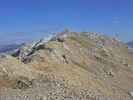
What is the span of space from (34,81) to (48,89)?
2.20 meters

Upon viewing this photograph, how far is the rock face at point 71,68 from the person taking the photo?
32625 millimetres

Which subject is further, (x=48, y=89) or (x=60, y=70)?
(x=60, y=70)

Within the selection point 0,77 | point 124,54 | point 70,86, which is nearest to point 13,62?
point 0,77

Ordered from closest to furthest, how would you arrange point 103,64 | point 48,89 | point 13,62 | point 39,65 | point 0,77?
1. point 48,89
2. point 0,77
3. point 13,62
4. point 39,65
5. point 103,64

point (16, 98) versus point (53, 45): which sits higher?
Answer: point (53, 45)

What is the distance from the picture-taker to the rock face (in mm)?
32625

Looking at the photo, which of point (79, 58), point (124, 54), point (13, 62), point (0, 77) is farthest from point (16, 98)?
point (124, 54)

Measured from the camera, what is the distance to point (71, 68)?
147ft

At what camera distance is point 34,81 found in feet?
109

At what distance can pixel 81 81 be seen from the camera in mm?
39281

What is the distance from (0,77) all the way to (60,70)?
29.5 feet

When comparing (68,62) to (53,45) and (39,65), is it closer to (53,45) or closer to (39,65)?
(53,45)

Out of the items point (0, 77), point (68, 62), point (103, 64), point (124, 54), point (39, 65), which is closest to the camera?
point (0, 77)

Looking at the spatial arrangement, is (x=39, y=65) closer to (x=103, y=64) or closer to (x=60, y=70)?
(x=60, y=70)
